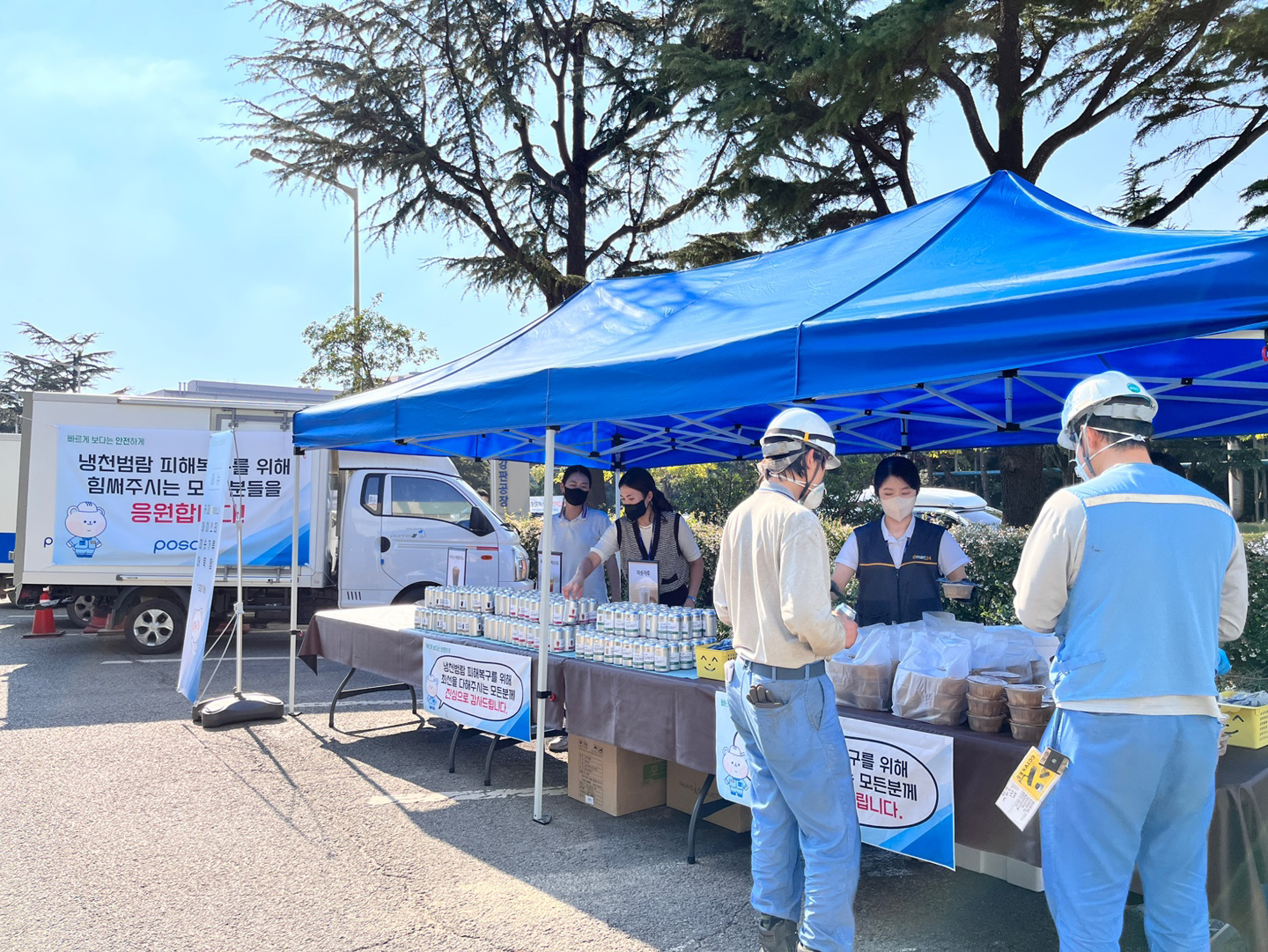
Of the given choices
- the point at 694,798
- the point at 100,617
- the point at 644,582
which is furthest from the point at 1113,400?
the point at 100,617

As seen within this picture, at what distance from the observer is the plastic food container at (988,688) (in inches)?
113

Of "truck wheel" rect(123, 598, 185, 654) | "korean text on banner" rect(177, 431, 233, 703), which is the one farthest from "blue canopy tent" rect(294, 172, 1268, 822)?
"truck wheel" rect(123, 598, 185, 654)

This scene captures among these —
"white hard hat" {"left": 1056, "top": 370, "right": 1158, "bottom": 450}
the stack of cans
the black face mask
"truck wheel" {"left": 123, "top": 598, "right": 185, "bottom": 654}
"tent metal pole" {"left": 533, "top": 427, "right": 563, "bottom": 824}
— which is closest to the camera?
"white hard hat" {"left": 1056, "top": 370, "right": 1158, "bottom": 450}

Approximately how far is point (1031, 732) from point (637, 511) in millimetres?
3052

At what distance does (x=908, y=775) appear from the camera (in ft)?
9.86

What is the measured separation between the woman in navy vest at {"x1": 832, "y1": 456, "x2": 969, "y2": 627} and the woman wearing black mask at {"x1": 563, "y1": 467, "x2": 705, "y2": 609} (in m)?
1.47

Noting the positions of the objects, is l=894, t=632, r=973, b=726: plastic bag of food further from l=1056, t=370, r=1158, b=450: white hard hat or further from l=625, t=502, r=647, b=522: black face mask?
l=625, t=502, r=647, b=522: black face mask

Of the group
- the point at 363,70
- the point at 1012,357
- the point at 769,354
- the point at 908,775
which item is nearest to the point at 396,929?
the point at 908,775

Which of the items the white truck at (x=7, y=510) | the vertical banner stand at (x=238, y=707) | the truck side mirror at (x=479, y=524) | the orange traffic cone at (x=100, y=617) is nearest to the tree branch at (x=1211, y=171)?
the truck side mirror at (x=479, y=524)

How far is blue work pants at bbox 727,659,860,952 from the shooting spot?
258 centimetres

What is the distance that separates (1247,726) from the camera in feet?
8.99

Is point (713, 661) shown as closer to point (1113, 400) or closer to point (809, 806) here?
point (809, 806)

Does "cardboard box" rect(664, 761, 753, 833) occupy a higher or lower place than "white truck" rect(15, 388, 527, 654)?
lower

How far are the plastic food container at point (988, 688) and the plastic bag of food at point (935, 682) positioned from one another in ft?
0.20
